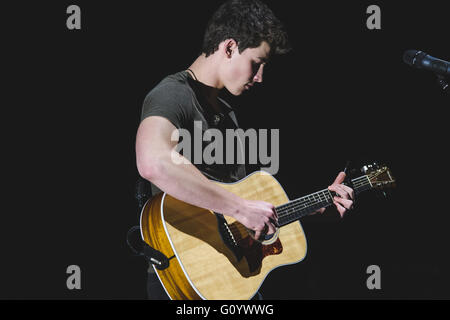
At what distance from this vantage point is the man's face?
1708 mm

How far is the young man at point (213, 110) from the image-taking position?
1330mm

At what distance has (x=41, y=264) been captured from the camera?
2.55 metres

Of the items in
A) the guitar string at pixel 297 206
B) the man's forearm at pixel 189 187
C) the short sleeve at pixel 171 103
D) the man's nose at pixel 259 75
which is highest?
the man's nose at pixel 259 75

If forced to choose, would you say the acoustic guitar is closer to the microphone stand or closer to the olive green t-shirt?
the olive green t-shirt

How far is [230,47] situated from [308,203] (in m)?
0.86

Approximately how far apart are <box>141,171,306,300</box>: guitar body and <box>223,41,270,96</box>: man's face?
0.47m

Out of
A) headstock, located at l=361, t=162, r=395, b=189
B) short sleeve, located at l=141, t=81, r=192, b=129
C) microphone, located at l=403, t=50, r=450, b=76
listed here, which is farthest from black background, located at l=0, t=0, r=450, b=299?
short sleeve, located at l=141, t=81, r=192, b=129

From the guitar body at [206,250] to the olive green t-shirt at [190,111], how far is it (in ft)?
0.30

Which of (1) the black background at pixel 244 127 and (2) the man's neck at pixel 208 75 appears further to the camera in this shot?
(1) the black background at pixel 244 127

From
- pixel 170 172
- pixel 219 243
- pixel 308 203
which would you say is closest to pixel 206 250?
pixel 219 243

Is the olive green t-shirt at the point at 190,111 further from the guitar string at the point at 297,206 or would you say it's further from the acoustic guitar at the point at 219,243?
the guitar string at the point at 297,206

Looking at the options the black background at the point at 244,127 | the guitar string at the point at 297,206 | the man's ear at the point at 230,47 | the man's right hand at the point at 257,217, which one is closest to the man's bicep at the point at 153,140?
the man's right hand at the point at 257,217

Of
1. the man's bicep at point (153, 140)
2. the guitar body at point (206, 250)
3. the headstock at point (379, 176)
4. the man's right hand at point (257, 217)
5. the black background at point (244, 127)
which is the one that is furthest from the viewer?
the black background at point (244, 127)
